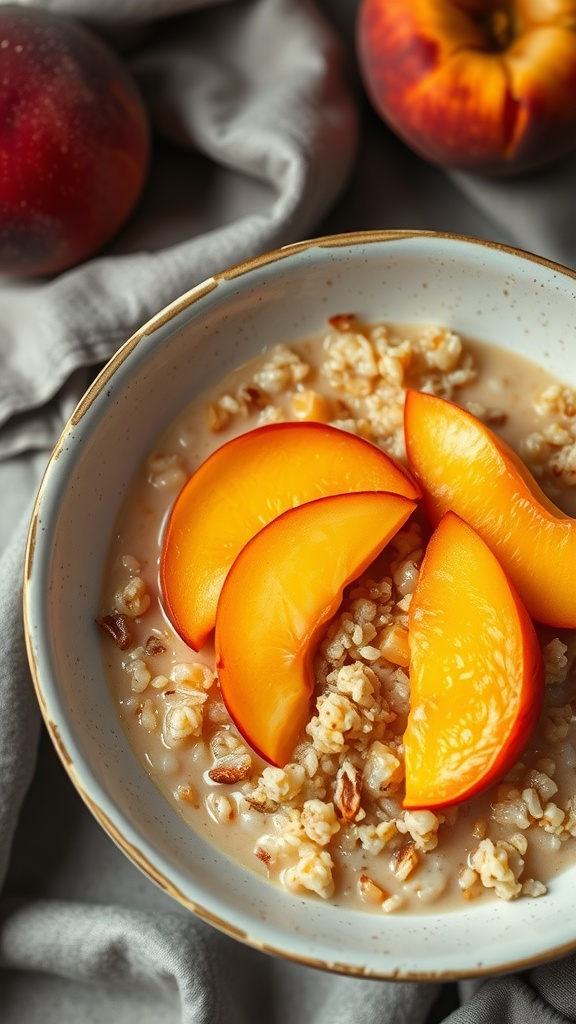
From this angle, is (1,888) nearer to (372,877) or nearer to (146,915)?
(146,915)

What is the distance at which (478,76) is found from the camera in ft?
4.35

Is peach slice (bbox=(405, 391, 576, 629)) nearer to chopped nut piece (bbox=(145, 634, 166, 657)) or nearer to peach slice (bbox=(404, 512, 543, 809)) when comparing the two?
peach slice (bbox=(404, 512, 543, 809))

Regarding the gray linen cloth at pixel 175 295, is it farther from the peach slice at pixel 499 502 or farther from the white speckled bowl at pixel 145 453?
the peach slice at pixel 499 502

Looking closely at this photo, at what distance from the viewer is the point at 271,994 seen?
135 centimetres

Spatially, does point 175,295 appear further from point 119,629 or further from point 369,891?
point 369,891

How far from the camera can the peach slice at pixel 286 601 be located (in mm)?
1118

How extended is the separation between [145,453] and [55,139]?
44cm

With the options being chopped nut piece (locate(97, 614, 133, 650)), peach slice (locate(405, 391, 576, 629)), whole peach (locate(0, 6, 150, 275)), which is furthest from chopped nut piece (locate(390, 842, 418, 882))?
whole peach (locate(0, 6, 150, 275))

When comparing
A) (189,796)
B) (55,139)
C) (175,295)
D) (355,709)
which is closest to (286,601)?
(355,709)

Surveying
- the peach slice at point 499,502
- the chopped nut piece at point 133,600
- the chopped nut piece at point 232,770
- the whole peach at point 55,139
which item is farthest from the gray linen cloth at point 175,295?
the peach slice at point 499,502

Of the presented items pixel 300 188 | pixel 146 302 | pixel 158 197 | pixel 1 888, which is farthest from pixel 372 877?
pixel 158 197

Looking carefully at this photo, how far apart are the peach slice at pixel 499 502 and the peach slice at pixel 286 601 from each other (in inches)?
2.6

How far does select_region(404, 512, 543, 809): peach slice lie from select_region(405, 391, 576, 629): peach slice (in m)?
0.05

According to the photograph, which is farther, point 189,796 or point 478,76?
point 478,76
